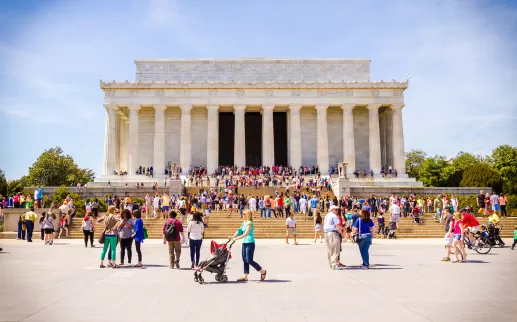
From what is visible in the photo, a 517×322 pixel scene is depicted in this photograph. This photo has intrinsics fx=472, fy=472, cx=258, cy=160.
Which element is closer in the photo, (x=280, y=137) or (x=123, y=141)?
(x=123, y=141)

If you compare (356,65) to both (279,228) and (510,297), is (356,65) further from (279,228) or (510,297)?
(510,297)

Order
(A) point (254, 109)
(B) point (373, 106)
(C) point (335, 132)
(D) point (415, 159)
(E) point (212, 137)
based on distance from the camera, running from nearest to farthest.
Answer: (E) point (212, 137)
(B) point (373, 106)
(A) point (254, 109)
(C) point (335, 132)
(D) point (415, 159)

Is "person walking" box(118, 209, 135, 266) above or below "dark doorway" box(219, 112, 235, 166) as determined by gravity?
below

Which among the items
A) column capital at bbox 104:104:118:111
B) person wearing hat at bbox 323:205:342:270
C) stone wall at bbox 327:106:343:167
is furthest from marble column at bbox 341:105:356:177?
person wearing hat at bbox 323:205:342:270

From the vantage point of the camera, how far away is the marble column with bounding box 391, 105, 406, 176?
54094 mm

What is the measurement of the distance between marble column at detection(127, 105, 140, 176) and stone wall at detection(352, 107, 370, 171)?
26.2m

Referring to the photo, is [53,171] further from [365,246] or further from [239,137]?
[365,246]

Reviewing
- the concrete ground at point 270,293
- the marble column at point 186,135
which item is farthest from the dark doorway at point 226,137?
the concrete ground at point 270,293

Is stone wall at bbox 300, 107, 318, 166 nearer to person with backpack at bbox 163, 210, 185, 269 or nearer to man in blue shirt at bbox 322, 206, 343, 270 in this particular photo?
man in blue shirt at bbox 322, 206, 343, 270

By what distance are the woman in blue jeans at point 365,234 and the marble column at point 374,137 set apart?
134 feet

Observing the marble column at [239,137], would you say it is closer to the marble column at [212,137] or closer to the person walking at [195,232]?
the marble column at [212,137]

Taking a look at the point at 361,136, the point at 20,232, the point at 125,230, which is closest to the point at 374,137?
the point at 361,136

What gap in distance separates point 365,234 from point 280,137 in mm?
48665

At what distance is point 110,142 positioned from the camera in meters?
53.6
